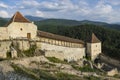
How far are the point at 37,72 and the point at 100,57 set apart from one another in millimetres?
24242

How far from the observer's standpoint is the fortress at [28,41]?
38719mm

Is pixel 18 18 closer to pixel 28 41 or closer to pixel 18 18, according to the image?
pixel 18 18

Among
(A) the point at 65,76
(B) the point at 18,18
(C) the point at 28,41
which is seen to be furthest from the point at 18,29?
(A) the point at 65,76

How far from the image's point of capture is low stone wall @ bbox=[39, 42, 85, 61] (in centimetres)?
4031

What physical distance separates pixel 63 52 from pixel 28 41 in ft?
21.4

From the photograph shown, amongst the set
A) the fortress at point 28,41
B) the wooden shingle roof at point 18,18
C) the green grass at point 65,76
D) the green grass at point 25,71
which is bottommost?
the green grass at point 65,76

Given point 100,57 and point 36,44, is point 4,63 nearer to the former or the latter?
point 36,44

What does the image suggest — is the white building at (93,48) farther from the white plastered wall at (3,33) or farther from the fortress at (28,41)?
the white plastered wall at (3,33)

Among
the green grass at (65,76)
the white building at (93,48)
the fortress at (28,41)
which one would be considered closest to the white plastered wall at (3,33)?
the fortress at (28,41)

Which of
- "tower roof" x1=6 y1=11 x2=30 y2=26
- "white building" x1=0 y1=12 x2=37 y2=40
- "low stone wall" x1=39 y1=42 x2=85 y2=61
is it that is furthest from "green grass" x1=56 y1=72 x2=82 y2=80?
"tower roof" x1=6 y1=11 x2=30 y2=26

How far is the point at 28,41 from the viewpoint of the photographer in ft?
132

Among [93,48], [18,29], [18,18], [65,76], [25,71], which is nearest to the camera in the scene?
[25,71]

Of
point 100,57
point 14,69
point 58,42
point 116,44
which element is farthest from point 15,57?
point 116,44

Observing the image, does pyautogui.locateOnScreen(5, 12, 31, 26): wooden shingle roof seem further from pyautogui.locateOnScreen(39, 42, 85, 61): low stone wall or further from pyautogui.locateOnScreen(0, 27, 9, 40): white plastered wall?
pyautogui.locateOnScreen(39, 42, 85, 61): low stone wall
